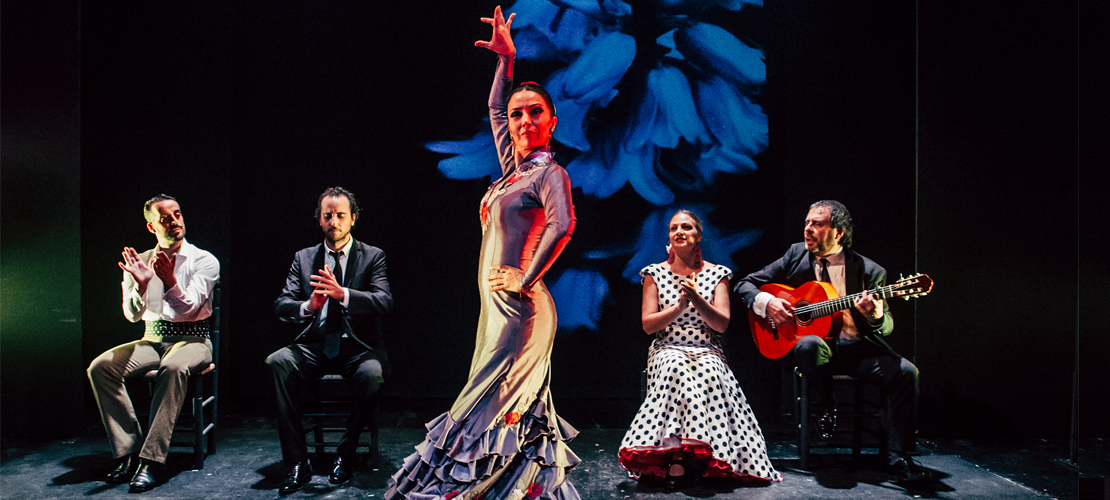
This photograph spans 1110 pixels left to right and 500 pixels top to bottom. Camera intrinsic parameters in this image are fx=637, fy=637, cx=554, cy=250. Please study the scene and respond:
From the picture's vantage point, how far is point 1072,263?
4.45m

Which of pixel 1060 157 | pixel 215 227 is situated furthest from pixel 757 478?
pixel 215 227

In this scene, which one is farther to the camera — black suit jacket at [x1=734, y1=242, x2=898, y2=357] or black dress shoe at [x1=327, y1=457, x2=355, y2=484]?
black suit jacket at [x1=734, y1=242, x2=898, y2=357]

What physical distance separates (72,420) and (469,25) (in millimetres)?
3898

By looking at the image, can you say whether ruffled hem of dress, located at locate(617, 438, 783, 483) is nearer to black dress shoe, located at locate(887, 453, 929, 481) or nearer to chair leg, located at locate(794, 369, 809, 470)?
chair leg, located at locate(794, 369, 809, 470)

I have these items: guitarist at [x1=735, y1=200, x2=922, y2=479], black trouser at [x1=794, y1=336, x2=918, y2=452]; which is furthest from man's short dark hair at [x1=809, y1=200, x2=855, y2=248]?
black trouser at [x1=794, y1=336, x2=918, y2=452]

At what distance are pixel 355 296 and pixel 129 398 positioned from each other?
138 cm

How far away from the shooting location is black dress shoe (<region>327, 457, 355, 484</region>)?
3.38 m

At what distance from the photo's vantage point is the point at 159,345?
3.78 meters

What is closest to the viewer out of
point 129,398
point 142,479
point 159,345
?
point 142,479

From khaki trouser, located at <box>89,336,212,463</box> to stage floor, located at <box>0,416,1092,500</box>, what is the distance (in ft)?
0.69

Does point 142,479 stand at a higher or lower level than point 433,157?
lower

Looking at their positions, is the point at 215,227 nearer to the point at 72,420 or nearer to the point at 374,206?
the point at 374,206

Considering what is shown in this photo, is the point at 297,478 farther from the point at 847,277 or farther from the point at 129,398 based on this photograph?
the point at 847,277

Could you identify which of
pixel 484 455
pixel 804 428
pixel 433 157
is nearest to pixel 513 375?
pixel 484 455
